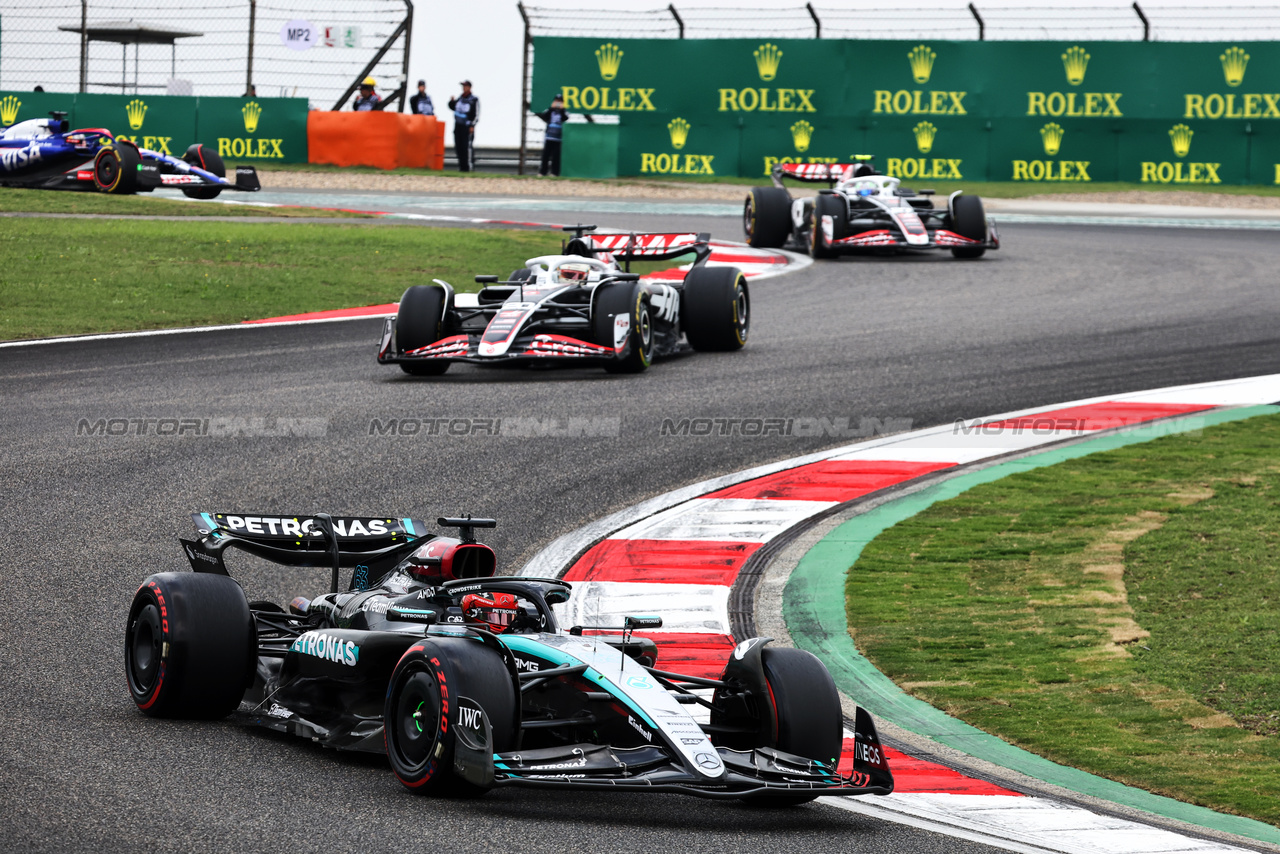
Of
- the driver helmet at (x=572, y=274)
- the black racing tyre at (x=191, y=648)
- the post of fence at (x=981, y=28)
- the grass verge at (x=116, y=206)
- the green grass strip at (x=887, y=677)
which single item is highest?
the post of fence at (x=981, y=28)

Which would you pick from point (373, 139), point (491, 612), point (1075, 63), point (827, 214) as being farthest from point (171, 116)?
point (491, 612)

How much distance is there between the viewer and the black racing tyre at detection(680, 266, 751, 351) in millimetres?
14945

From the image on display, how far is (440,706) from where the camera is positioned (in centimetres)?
497

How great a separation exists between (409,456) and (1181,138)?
961 inches

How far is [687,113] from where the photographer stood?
32.6 m

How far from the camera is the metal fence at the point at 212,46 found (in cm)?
3269

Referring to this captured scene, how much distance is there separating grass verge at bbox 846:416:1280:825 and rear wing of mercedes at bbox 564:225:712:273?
5.17 m

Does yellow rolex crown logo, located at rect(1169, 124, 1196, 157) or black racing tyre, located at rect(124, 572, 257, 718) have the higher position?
yellow rolex crown logo, located at rect(1169, 124, 1196, 157)

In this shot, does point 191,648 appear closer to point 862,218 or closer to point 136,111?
point 862,218

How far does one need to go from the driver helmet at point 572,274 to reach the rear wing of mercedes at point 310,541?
7221 mm

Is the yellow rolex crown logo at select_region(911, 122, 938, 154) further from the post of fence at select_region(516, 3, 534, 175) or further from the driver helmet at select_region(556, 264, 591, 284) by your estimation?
the driver helmet at select_region(556, 264, 591, 284)

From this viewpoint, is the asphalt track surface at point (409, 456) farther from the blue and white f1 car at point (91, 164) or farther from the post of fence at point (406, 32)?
the post of fence at point (406, 32)

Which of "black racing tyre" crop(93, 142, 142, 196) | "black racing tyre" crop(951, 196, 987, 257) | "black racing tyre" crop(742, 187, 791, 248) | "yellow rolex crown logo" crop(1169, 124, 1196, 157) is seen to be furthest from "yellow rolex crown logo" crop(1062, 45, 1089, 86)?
"black racing tyre" crop(93, 142, 142, 196)

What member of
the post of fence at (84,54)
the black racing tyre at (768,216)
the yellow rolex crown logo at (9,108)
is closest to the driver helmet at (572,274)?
the black racing tyre at (768,216)
